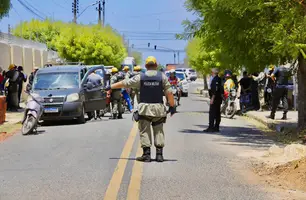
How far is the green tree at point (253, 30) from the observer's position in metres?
13.0

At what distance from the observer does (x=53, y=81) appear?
21.3 metres

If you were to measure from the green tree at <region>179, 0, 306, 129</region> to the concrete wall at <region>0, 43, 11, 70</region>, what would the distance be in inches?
597

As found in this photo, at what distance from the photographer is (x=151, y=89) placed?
11.2 m

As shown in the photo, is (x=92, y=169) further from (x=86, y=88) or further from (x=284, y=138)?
(x=86, y=88)

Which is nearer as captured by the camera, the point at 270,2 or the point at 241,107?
the point at 270,2

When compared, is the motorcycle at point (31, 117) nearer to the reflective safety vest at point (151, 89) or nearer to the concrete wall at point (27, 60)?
the reflective safety vest at point (151, 89)

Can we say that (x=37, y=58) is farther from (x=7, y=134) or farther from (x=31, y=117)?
(x=31, y=117)

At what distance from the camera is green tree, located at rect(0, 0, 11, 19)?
893 inches

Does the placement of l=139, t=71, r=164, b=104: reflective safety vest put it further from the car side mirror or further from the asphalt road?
the car side mirror

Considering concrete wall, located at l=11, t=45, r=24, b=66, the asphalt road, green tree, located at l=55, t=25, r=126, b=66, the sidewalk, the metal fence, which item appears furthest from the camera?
green tree, located at l=55, t=25, r=126, b=66

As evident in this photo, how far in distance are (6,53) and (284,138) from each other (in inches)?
793

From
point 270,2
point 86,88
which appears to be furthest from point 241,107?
point 270,2

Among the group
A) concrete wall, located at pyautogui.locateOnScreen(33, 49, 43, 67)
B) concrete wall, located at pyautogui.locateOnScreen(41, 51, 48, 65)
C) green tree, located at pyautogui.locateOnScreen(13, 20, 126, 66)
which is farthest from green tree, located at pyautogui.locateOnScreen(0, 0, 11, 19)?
green tree, located at pyautogui.locateOnScreen(13, 20, 126, 66)

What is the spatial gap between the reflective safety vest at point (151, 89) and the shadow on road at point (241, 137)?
4328 mm
